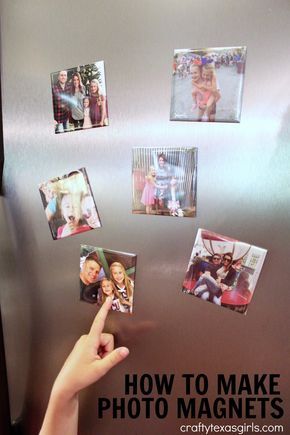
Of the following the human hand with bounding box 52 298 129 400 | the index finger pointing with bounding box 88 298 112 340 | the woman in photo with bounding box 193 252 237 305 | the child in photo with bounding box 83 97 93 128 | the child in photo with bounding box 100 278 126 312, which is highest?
the child in photo with bounding box 83 97 93 128

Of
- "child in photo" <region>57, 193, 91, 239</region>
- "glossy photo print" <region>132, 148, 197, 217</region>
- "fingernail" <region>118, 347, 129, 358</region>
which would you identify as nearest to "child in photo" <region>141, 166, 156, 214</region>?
"glossy photo print" <region>132, 148, 197, 217</region>

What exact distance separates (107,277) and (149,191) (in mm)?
166

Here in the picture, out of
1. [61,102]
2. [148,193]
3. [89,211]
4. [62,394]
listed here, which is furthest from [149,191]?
[62,394]

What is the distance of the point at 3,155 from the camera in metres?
0.63

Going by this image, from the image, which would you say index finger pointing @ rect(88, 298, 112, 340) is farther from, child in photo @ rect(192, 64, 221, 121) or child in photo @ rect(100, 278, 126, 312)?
child in photo @ rect(192, 64, 221, 121)

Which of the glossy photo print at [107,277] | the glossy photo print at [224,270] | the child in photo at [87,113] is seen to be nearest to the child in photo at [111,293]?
the glossy photo print at [107,277]

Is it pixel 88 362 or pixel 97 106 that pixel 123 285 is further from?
pixel 97 106

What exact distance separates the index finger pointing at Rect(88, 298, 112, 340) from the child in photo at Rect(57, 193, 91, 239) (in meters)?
0.13

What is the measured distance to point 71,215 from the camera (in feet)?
2.02

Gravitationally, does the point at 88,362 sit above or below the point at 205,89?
below

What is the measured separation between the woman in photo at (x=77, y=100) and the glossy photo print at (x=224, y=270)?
0.27m

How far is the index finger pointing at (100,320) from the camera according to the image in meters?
0.59

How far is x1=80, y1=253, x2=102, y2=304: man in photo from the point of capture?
62 centimetres

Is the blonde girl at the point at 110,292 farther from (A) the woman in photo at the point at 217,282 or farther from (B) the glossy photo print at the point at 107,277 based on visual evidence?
(A) the woman in photo at the point at 217,282
